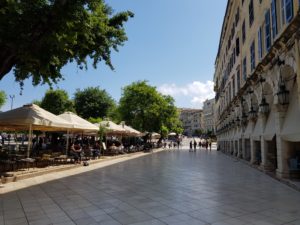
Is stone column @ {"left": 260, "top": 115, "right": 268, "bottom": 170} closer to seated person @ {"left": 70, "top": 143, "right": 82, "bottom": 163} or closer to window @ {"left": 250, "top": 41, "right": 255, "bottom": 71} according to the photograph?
window @ {"left": 250, "top": 41, "right": 255, "bottom": 71}

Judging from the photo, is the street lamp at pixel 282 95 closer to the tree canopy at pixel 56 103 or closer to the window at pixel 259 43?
the window at pixel 259 43

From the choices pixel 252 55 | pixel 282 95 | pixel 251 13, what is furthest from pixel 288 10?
pixel 251 13

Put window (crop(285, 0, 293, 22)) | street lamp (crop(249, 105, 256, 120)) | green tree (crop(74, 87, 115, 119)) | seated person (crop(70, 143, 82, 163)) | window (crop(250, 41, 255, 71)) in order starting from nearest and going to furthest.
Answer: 1. window (crop(285, 0, 293, 22))
2. seated person (crop(70, 143, 82, 163))
3. street lamp (crop(249, 105, 256, 120))
4. window (crop(250, 41, 255, 71))
5. green tree (crop(74, 87, 115, 119))

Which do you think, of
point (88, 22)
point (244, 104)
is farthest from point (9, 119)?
point (244, 104)

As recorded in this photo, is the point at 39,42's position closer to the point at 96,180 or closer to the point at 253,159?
the point at 96,180

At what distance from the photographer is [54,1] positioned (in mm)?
9547

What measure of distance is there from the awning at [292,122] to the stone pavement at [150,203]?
79.7 inches

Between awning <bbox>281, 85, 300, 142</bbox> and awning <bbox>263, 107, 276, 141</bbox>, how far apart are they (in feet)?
4.71

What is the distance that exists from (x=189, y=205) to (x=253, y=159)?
38.3 feet

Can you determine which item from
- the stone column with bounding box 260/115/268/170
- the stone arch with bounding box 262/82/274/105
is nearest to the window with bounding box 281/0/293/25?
the stone arch with bounding box 262/82/274/105

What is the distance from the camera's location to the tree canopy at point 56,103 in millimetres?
46228

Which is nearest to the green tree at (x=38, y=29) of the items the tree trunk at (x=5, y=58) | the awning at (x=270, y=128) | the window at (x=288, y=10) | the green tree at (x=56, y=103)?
the tree trunk at (x=5, y=58)

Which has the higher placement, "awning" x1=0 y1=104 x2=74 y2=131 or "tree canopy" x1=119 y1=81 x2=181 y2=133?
"tree canopy" x1=119 y1=81 x2=181 y2=133

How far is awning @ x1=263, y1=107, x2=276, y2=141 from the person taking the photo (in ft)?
43.4
